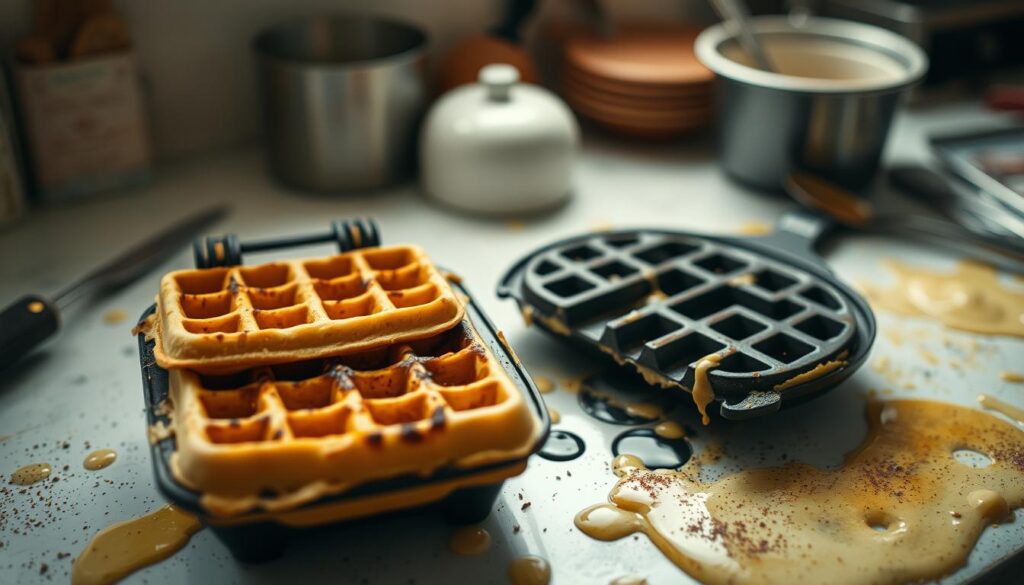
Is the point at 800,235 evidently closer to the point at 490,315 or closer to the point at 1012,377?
the point at 1012,377

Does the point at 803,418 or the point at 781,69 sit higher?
the point at 781,69

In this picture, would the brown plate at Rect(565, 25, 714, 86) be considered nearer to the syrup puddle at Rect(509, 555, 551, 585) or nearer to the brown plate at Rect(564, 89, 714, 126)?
the brown plate at Rect(564, 89, 714, 126)

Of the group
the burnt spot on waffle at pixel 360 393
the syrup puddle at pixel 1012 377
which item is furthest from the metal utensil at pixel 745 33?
the burnt spot on waffle at pixel 360 393

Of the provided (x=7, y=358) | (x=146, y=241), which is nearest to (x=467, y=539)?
(x=7, y=358)

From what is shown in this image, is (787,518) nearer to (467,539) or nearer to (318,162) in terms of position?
(467,539)

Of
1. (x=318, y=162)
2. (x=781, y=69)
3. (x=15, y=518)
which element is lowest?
(x=15, y=518)

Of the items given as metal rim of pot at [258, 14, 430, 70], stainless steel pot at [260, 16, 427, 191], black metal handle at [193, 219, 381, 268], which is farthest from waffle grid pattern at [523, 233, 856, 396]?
metal rim of pot at [258, 14, 430, 70]
